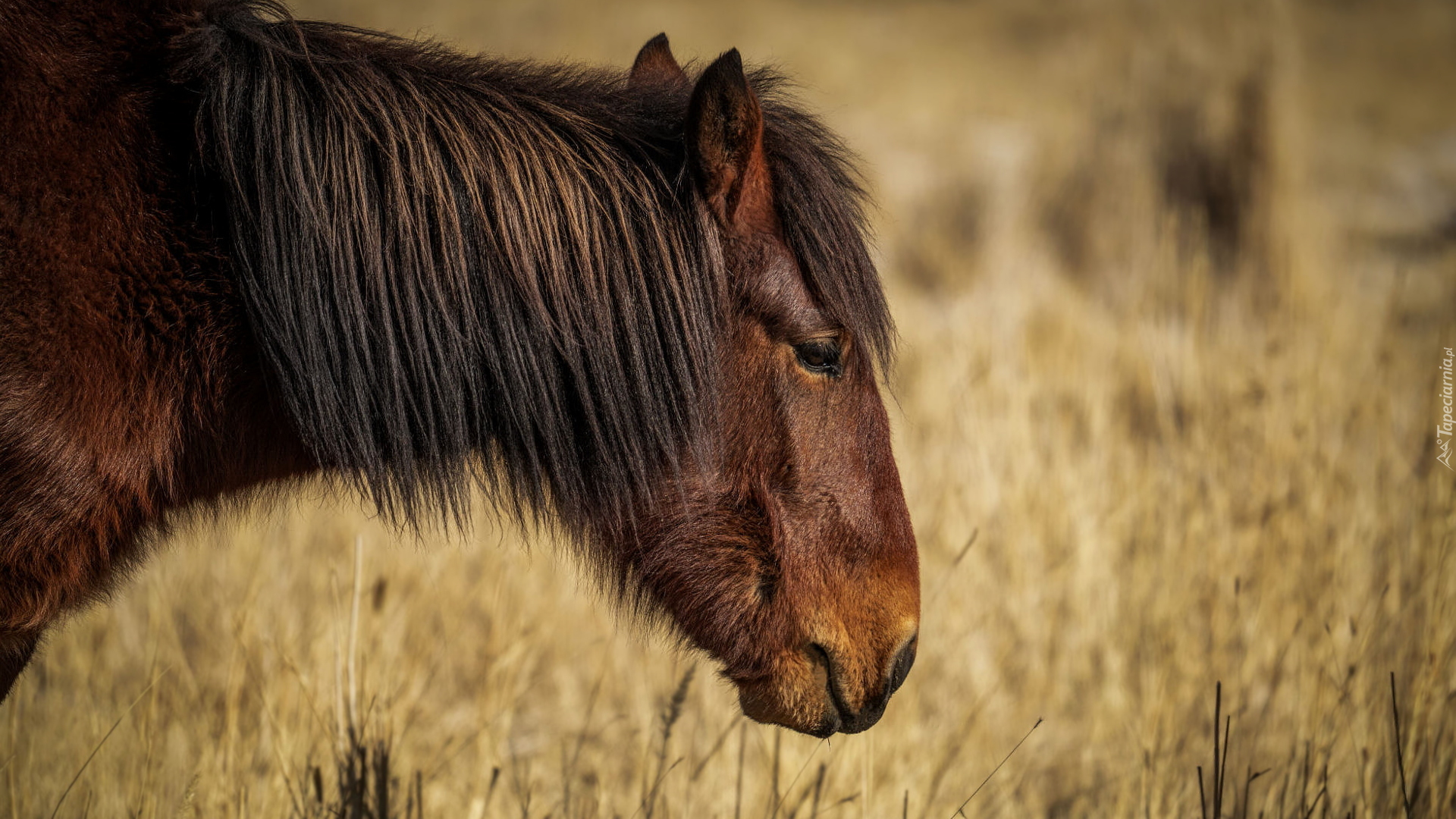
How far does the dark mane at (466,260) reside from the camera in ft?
5.02

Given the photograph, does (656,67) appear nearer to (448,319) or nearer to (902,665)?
(448,319)

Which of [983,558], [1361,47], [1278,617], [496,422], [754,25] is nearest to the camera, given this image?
[496,422]

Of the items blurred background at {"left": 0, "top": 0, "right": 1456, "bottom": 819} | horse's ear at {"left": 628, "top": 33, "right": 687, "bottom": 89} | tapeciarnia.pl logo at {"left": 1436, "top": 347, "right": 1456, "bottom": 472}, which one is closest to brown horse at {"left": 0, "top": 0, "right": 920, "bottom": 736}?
horse's ear at {"left": 628, "top": 33, "right": 687, "bottom": 89}

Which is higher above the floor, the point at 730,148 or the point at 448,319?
the point at 730,148

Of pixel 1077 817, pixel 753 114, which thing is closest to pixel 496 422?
pixel 753 114

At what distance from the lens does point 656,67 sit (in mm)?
2139

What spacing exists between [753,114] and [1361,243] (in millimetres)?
8053

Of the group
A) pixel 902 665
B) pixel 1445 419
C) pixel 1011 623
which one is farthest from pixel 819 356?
pixel 1445 419

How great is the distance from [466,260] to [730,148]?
1.62 feet

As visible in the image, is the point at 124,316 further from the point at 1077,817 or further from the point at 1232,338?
the point at 1232,338

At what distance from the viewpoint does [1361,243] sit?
7691 millimetres

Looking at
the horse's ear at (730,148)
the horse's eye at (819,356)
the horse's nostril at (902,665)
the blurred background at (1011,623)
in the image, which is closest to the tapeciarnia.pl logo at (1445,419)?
the blurred background at (1011,623)

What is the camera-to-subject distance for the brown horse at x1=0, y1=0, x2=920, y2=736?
143 centimetres

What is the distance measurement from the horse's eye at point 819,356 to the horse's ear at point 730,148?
0.23 m
